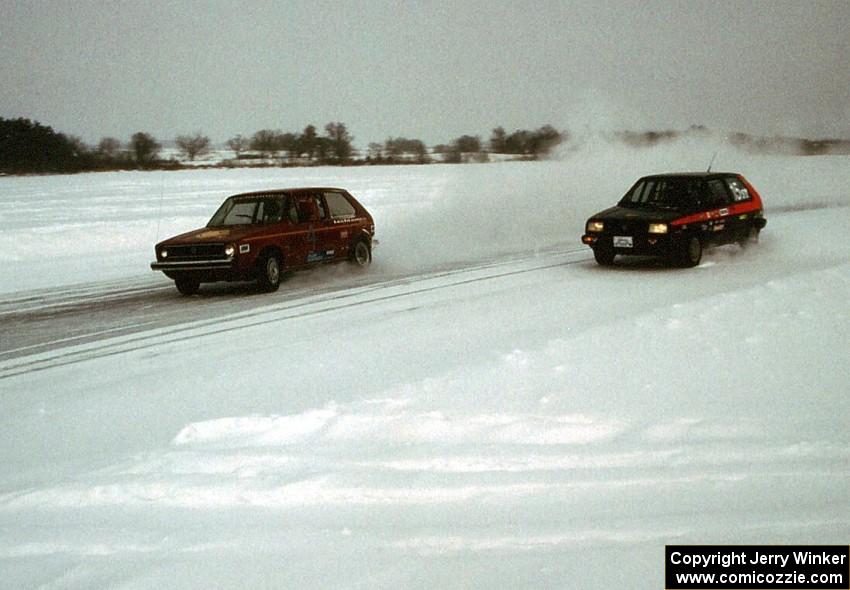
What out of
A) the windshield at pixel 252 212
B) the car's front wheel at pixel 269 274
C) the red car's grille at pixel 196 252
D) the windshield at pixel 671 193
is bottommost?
the car's front wheel at pixel 269 274

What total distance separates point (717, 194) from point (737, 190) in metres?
0.72

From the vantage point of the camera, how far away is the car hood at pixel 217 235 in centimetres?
1069

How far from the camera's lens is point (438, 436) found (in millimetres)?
4836

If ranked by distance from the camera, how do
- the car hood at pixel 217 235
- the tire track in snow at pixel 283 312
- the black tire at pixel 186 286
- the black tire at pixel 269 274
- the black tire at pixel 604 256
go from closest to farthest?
the tire track in snow at pixel 283 312, the car hood at pixel 217 235, the black tire at pixel 269 274, the black tire at pixel 186 286, the black tire at pixel 604 256

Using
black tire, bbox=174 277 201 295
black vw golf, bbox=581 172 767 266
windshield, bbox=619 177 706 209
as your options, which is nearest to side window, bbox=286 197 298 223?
black tire, bbox=174 277 201 295

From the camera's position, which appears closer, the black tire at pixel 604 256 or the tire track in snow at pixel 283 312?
the tire track in snow at pixel 283 312

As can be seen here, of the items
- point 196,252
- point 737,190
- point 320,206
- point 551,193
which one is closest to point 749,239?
point 737,190

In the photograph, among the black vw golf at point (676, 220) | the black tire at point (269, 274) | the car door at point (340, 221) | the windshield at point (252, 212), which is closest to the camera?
the black tire at point (269, 274)

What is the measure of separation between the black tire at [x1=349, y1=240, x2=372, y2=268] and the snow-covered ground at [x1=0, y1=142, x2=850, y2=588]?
228 centimetres

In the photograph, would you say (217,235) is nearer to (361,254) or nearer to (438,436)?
(361,254)

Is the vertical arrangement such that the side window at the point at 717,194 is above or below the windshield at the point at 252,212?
above

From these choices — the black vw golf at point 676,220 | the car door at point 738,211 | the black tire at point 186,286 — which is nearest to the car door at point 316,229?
the black tire at point 186,286

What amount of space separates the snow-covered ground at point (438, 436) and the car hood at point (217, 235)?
86cm

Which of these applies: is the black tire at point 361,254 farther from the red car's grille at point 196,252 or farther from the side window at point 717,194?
the side window at point 717,194
